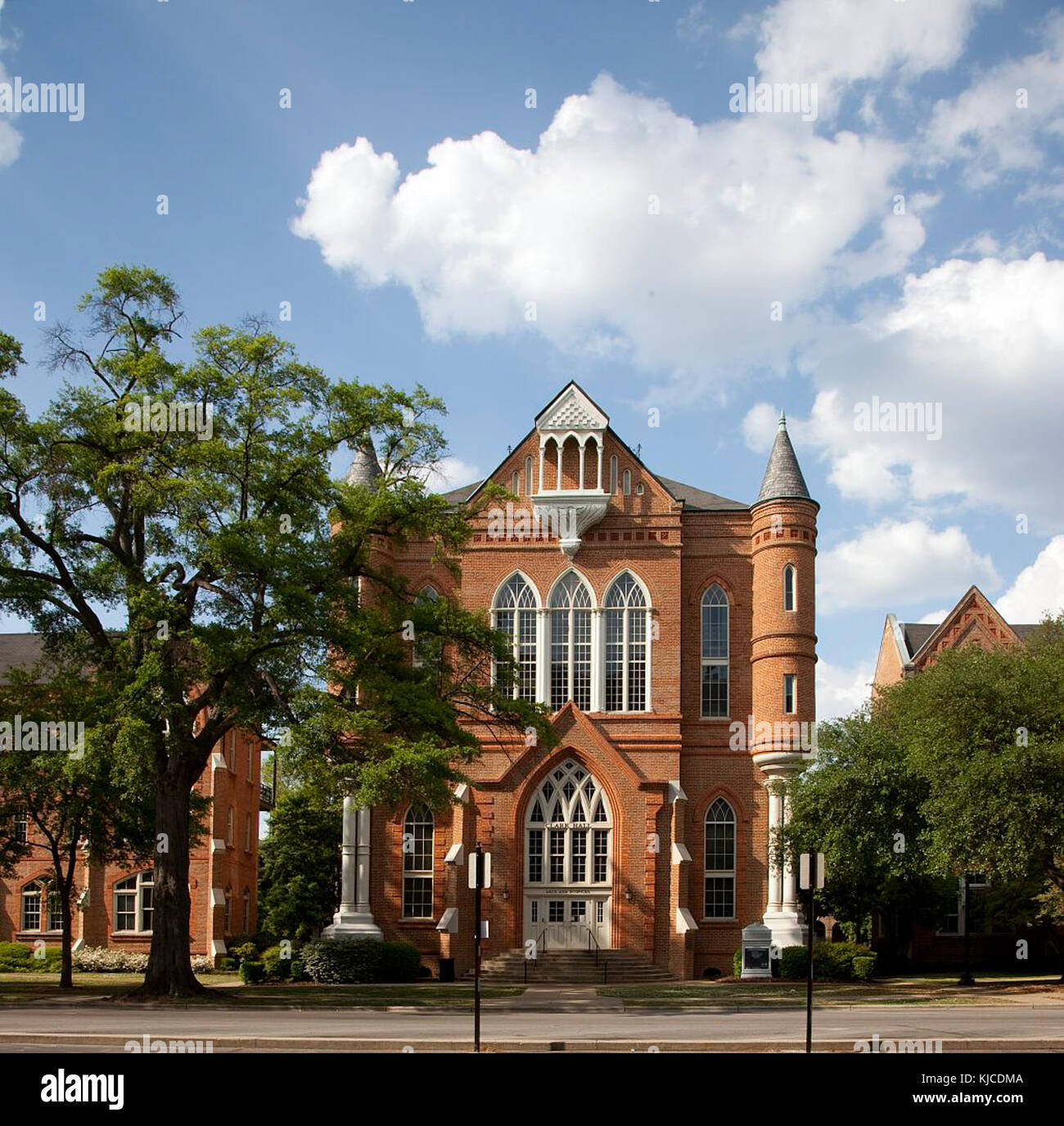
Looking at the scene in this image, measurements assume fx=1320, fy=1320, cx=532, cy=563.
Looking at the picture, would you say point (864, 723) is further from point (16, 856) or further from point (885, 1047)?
point (16, 856)

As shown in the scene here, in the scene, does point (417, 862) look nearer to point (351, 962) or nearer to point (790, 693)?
point (351, 962)

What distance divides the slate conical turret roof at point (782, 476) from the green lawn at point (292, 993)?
1718cm

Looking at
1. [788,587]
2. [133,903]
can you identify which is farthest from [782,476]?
[133,903]

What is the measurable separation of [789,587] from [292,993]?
64.9ft

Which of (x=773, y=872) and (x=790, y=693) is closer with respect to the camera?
(x=773, y=872)

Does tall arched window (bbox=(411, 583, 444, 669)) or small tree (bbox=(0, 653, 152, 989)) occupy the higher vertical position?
tall arched window (bbox=(411, 583, 444, 669))

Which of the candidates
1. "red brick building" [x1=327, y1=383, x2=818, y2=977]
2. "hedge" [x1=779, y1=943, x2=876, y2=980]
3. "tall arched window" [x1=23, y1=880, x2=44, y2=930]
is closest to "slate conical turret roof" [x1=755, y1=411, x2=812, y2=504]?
"red brick building" [x1=327, y1=383, x2=818, y2=977]

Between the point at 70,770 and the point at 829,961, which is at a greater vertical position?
the point at 70,770

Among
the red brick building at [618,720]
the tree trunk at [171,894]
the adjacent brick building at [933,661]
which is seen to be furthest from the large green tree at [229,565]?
the adjacent brick building at [933,661]

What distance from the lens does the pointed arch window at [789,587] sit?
1635 inches

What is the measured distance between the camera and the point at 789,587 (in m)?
41.8

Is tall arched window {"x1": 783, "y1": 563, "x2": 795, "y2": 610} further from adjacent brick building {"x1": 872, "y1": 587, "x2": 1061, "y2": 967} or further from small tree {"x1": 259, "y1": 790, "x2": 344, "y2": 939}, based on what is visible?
small tree {"x1": 259, "y1": 790, "x2": 344, "y2": 939}

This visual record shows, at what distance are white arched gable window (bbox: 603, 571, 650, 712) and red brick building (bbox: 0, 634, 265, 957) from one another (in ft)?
41.2

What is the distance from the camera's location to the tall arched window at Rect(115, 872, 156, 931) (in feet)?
151
